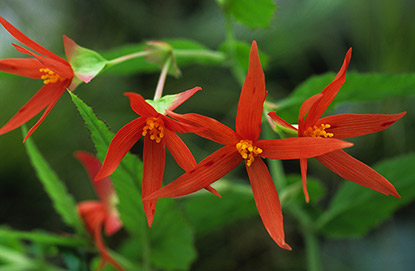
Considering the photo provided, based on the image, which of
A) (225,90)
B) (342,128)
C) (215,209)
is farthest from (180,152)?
(225,90)

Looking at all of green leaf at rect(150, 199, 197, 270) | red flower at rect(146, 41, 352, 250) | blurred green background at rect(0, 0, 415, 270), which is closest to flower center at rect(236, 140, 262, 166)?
red flower at rect(146, 41, 352, 250)

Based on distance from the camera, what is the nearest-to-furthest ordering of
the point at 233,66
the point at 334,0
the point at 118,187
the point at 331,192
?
the point at 118,187 < the point at 233,66 < the point at 331,192 < the point at 334,0

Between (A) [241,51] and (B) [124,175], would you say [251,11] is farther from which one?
(B) [124,175]

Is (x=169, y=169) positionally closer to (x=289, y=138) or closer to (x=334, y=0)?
(x=334, y=0)

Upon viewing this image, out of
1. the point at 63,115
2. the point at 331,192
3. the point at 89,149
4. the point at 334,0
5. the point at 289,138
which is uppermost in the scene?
the point at 334,0

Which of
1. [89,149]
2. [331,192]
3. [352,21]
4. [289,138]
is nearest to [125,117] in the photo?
[89,149]

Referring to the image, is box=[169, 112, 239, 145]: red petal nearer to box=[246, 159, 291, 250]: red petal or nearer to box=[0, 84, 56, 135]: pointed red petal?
box=[246, 159, 291, 250]: red petal
